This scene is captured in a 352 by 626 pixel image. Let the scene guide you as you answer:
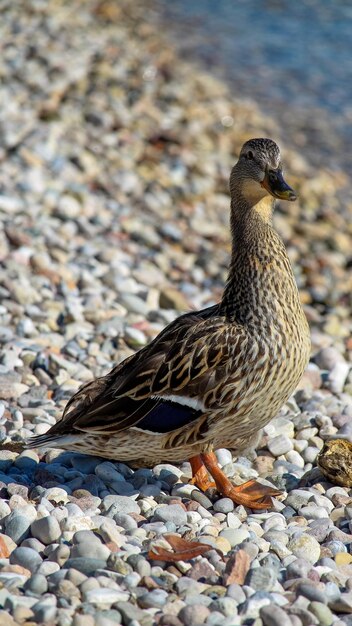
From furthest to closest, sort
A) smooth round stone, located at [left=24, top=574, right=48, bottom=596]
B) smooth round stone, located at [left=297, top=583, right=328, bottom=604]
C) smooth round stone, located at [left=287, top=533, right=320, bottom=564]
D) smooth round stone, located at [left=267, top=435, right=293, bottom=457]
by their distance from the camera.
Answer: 1. smooth round stone, located at [left=267, top=435, right=293, bottom=457]
2. smooth round stone, located at [left=287, top=533, right=320, bottom=564]
3. smooth round stone, located at [left=297, top=583, right=328, bottom=604]
4. smooth round stone, located at [left=24, top=574, right=48, bottom=596]

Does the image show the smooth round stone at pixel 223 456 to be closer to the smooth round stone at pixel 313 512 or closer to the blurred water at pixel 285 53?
the smooth round stone at pixel 313 512

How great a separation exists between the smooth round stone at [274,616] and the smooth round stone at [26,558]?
89cm

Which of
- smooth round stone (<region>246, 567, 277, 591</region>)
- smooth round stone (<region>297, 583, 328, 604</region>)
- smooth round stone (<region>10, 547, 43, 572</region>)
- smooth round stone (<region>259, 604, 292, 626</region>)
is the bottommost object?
smooth round stone (<region>10, 547, 43, 572</region>)

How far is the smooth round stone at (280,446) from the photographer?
5262 mm

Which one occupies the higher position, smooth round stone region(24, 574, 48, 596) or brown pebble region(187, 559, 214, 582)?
Answer: smooth round stone region(24, 574, 48, 596)

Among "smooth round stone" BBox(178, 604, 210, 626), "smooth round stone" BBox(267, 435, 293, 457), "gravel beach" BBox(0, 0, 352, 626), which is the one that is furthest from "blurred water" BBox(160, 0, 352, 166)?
"smooth round stone" BBox(178, 604, 210, 626)

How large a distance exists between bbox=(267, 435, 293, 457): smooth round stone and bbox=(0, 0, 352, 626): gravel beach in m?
0.01

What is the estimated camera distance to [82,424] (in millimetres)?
4652

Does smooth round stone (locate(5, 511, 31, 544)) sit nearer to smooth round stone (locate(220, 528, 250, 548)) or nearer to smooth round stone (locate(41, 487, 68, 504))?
smooth round stone (locate(41, 487, 68, 504))

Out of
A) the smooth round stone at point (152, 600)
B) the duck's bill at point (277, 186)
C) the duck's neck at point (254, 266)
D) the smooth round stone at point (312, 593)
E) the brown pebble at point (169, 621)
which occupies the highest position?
the duck's bill at point (277, 186)

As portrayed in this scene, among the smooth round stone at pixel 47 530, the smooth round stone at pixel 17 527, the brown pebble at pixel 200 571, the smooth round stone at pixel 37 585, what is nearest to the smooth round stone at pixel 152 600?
the brown pebble at pixel 200 571

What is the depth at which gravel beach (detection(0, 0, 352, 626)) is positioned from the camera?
3.70m

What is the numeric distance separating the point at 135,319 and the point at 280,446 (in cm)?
194

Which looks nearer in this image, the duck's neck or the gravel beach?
the gravel beach
